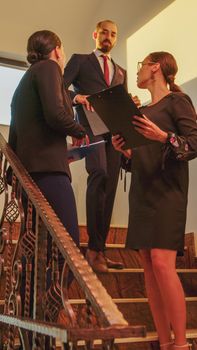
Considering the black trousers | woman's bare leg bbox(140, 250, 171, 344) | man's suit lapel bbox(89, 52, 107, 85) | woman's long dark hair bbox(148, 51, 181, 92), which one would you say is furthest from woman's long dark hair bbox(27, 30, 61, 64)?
man's suit lapel bbox(89, 52, 107, 85)

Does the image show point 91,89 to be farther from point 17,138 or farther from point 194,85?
point 17,138

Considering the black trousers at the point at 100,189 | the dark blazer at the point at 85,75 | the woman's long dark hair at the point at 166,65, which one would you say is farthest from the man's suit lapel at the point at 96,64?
the woman's long dark hair at the point at 166,65

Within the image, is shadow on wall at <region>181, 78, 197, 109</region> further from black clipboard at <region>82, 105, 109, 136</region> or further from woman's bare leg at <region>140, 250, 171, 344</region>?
woman's bare leg at <region>140, 250, 171, 344</region>

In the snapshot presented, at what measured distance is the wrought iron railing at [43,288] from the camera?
1.12 m

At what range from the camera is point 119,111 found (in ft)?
6.38

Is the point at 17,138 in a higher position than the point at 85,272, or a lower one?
higher

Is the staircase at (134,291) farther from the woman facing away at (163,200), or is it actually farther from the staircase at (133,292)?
the woman facing away at (163,200)

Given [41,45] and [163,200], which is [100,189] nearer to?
[163,200]

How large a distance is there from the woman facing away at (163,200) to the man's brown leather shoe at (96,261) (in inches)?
26.4

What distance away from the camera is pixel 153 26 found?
4312 millimetres

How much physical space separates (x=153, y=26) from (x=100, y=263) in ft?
7.94

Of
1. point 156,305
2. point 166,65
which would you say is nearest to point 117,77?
point 166,65

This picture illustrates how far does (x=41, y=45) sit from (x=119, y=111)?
0.46 meters

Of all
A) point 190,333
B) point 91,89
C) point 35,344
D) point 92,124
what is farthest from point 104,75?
point 35,344
